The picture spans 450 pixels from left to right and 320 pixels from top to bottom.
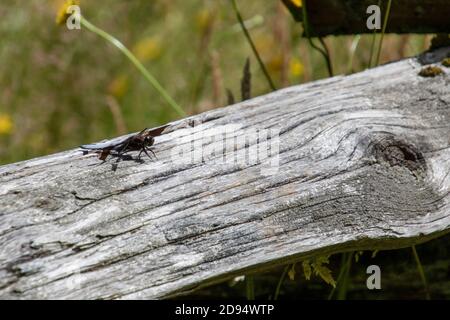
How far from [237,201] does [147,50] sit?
11.4ft

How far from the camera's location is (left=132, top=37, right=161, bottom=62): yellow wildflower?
17.1ft

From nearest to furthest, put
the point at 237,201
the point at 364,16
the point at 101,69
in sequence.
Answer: the point at 237,201, the point at 364,16, the point at 101,69

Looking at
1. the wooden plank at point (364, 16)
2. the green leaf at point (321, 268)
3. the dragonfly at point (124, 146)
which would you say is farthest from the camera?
the wooden plank at point (364, 16)

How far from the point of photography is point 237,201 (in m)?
1.90

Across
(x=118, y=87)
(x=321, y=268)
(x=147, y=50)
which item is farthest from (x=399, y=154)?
(x=147, y=50)

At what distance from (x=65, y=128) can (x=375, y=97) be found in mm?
2721

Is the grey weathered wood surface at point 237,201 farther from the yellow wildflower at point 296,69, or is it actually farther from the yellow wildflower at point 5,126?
the yellow wildflower at point 5,126

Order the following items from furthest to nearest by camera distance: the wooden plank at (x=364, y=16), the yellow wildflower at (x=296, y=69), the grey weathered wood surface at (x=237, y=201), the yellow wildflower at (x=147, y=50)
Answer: the yellow wildflower at (x=147, y=50)
the yellow wildflower at (x=296, y=69)
the wooden plank at (x=364, y=16)
the grey weathered wood surface at (x=237, y=201)

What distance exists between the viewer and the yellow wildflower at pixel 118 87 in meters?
4.79

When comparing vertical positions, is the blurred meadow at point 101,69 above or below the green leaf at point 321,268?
above

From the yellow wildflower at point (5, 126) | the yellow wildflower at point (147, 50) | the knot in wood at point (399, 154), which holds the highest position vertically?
the yellow wildflower at point (147, 50)

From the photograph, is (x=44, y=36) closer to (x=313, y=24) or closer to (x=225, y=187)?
(x=313, y=24)

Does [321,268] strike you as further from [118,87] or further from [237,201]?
[118,87]

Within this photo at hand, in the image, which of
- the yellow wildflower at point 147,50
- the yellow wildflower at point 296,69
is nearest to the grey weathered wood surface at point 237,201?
the yellow wildflower at point 296,69
